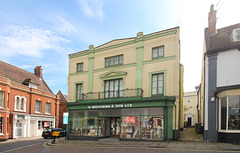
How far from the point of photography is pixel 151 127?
16.5 meters

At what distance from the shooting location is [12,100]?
2623 centimetres

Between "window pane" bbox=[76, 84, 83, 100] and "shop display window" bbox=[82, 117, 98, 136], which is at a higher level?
"window pane" bbox=[76, 84, 83, 100]

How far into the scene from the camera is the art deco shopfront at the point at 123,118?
53.0 feet

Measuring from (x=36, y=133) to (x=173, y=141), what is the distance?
23267 millimetres

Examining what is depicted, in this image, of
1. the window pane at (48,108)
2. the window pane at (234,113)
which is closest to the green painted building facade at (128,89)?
the window pane at (234,113)

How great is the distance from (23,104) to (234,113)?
26.6 meters

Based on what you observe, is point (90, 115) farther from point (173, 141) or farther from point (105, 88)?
point (173, 141)

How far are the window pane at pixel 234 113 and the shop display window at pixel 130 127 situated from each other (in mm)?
7104

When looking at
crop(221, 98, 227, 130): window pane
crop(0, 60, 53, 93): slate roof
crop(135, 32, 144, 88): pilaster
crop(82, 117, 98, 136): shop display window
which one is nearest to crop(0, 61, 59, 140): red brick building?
crop(0, 60, 53, 93): slate roof

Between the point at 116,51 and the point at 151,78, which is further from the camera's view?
the point at 116,51

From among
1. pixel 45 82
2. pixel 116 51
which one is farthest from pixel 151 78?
pixel 45 82

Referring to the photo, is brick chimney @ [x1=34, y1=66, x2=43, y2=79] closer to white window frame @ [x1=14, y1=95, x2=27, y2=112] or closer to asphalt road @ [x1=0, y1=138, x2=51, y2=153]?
white window frame @ [x1=14, y1=95, x2=27, y2=112]

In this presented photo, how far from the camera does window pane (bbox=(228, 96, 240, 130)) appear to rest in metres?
13.7

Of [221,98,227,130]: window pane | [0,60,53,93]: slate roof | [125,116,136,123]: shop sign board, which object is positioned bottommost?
[125,116,136,123]: shop sign board
